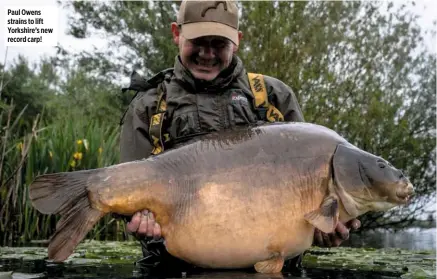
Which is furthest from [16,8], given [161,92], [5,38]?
[161,92]

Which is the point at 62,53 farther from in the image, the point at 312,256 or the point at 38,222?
the point at 312,256

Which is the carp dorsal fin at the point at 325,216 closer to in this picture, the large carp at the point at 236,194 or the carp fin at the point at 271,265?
the large carp at the point at 236,194

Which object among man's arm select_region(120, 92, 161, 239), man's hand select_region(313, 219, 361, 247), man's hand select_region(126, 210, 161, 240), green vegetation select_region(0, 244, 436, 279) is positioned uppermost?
man's arm select_region(120, 92, 161, 239)

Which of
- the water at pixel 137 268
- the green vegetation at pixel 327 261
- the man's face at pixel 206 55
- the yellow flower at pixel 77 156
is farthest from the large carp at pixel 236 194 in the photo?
the yellow flower at pixel 77 156

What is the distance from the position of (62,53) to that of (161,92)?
45.8 ft

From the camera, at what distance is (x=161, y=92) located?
3.32 metres

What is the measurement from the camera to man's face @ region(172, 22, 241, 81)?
10.3 ft

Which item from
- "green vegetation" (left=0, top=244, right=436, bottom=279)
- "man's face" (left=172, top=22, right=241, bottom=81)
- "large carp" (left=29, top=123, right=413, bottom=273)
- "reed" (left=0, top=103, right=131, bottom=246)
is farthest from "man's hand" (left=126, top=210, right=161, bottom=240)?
"reed" (left=0, top=103, right=131, bottom=246)

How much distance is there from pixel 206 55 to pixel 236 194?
0.94 m

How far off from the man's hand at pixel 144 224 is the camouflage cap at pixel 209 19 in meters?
0.99

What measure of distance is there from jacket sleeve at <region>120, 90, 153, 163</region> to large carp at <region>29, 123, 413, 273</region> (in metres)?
0.63

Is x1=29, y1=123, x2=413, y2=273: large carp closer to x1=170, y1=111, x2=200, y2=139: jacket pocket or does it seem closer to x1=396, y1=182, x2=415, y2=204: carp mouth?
x1=396, y1=182, x2=415, y2=204: carp mouth

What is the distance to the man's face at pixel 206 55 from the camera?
3148mm

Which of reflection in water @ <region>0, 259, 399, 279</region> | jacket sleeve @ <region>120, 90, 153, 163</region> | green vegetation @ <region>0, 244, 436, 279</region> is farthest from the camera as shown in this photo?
green vegetation @ <region>0, 244, 436, 279</region>
